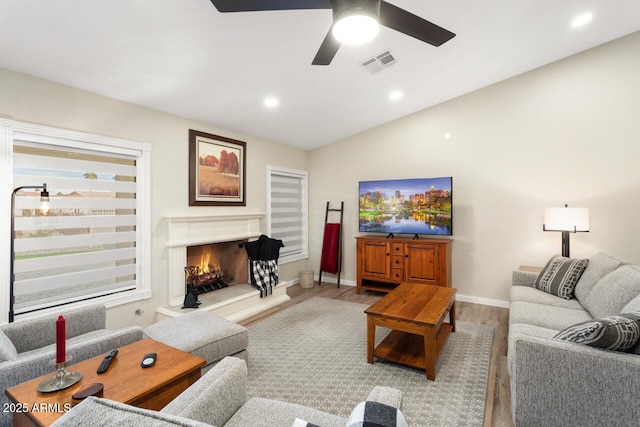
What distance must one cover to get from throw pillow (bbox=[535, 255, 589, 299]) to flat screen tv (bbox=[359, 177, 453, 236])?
1.30 metres

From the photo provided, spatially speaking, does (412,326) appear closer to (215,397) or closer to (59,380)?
(215,397)

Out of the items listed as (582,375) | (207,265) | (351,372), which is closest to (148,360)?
(351,372)

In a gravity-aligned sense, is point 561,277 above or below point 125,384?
above

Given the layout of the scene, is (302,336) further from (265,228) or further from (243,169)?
(243,169)

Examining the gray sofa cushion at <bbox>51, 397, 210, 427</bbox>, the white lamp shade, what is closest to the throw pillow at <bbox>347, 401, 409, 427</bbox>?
the gray sofa cushion at <bbox>51, 397, 210, 427</bbox>

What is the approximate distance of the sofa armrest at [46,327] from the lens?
2.12 meters

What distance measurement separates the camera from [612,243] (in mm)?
3746

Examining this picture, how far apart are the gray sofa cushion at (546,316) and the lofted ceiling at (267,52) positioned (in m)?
2.60

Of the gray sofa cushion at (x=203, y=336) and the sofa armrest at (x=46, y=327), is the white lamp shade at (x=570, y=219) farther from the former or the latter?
the sofa armrest at (x=46, y=327)

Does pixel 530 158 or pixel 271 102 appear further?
pixel 530 158

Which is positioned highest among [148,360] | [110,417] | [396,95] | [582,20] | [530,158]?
[582,20]

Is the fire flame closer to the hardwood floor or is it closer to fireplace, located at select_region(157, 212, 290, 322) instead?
fireplace, located at select_region(157, 212, 290, 322)

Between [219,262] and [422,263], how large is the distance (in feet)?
9.48

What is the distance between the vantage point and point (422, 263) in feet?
14.7
